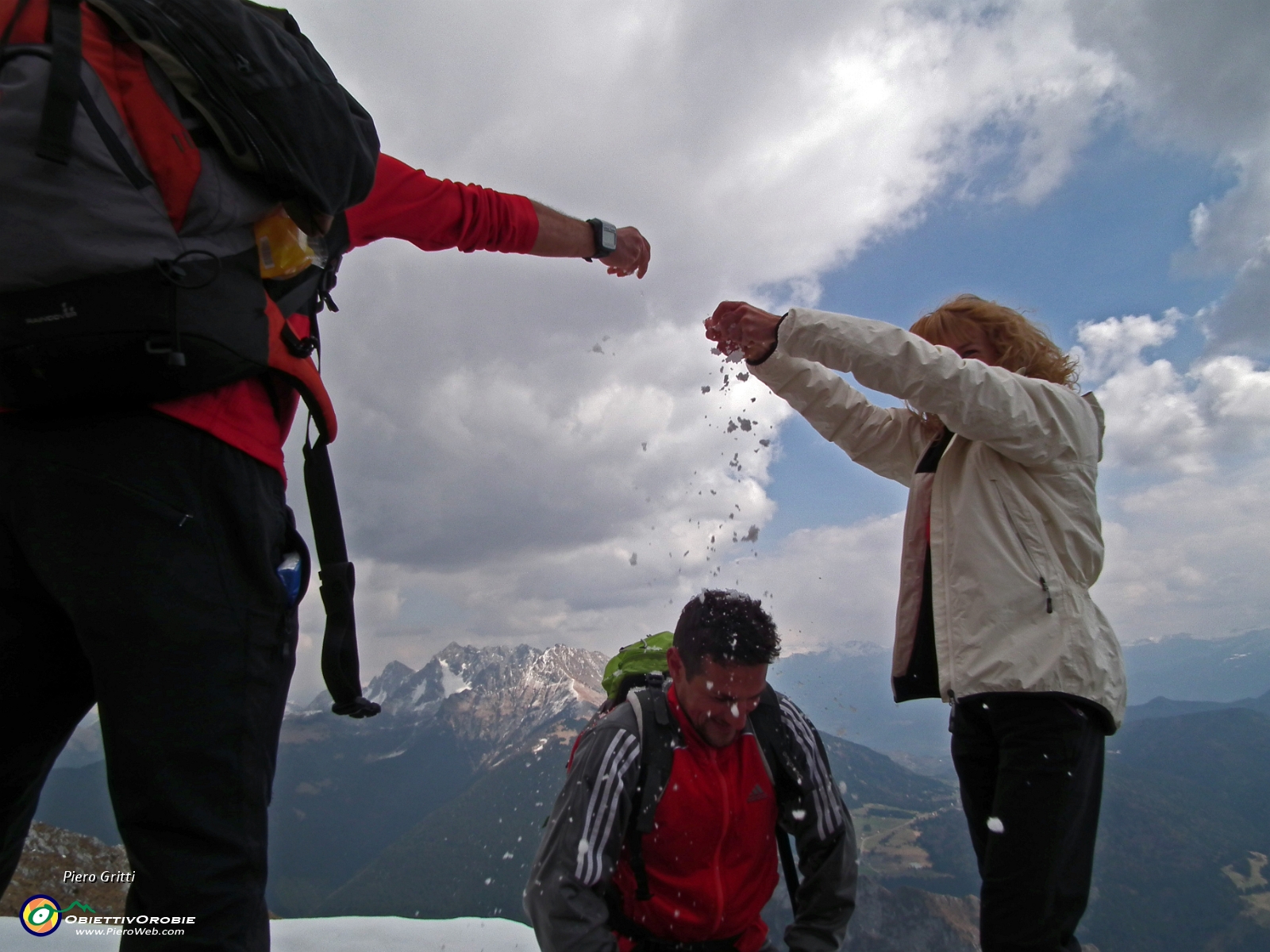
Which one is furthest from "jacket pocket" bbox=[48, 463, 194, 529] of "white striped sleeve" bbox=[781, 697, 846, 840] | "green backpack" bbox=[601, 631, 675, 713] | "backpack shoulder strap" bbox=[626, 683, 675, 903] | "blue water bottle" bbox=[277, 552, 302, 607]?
"white striped sleeve" bbox=[781, 697, 846, 840]

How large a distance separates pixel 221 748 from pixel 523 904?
233 centimetres

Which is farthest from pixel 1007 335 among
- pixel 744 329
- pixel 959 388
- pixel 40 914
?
pixel 40 914

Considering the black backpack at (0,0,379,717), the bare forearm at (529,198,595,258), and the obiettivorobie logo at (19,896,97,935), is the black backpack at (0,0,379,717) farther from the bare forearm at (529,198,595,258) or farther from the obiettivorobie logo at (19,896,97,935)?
the obiettivorobie logo at (19,896,97,935)

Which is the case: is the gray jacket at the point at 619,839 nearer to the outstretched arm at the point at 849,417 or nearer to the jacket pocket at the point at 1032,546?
the jacket pocket at the point at 1032,546

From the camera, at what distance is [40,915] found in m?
4.10

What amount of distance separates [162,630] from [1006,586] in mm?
3116

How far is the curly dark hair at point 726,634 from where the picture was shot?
3541 mm

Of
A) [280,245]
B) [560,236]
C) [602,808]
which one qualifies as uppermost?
[560,236]

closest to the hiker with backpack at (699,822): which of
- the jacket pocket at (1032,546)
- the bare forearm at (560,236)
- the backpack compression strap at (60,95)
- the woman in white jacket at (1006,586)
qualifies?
the woman in white jacket at (1006,586)

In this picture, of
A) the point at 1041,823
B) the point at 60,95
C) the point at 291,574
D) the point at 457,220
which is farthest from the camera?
the point at 457,220

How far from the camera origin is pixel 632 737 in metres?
3.34

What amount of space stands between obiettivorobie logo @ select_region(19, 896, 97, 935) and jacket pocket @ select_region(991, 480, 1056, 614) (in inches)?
217

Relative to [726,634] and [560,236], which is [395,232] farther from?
[726,634]

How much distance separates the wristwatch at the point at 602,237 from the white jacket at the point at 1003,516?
0.96m
